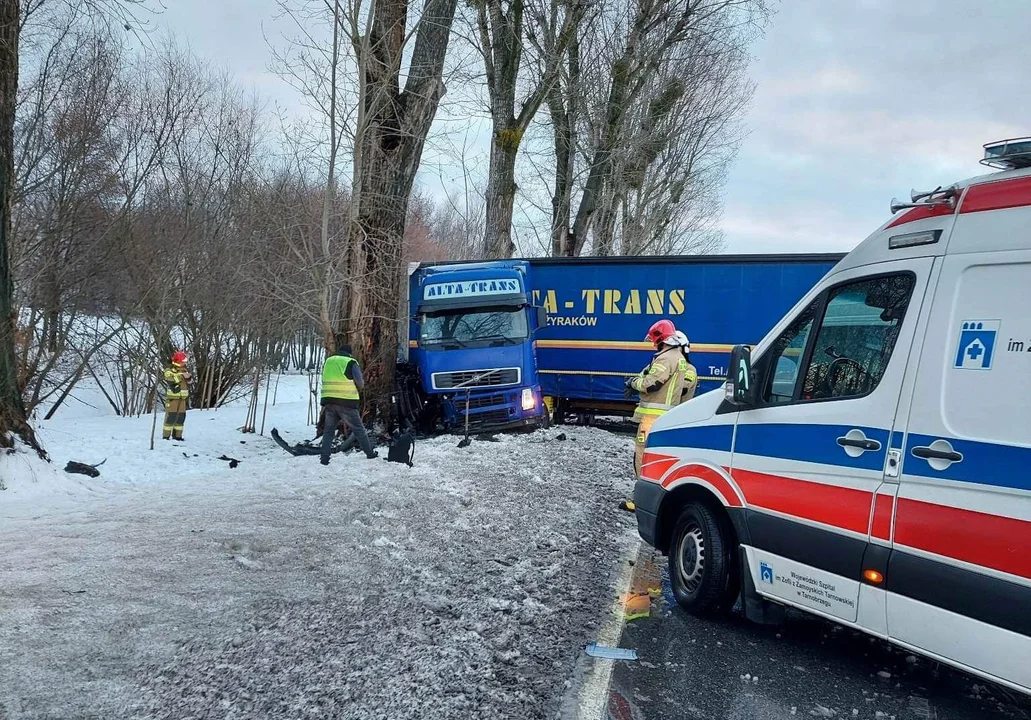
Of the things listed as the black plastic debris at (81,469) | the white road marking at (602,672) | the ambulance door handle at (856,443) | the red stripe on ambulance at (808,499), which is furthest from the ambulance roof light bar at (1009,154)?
the black plastic debris at (81,469)

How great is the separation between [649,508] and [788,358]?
1.60m

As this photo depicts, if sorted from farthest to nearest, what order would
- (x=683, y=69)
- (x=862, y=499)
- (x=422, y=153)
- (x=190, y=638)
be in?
(x=683, y=69) < (x=422, y=153) < (x=190, y=638) < (x=862, y=499)

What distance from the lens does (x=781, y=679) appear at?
13.6 ft

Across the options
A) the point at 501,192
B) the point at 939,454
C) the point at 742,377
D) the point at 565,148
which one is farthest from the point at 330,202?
the point at 565,148

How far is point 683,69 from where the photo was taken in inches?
1054

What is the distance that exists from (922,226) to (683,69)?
24.9 m

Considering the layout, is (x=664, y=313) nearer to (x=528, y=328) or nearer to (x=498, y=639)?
(x=528, y=328)

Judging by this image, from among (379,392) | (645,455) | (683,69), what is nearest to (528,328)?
(379,392)

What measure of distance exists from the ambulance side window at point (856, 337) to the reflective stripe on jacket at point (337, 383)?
749 centimetres

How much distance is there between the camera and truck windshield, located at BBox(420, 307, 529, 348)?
13.9m

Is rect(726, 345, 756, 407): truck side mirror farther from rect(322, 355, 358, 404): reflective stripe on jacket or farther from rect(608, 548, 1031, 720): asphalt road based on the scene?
rect(322, 355, 358, 404): reflective stripe on jacket

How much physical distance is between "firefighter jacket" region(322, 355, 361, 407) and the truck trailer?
116 inches

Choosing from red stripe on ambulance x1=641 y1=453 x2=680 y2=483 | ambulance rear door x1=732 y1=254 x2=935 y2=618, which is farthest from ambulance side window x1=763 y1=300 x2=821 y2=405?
red stripe on ambulance x1=641 y1=453 x2=680 y2=483

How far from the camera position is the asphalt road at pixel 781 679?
12.3ft
